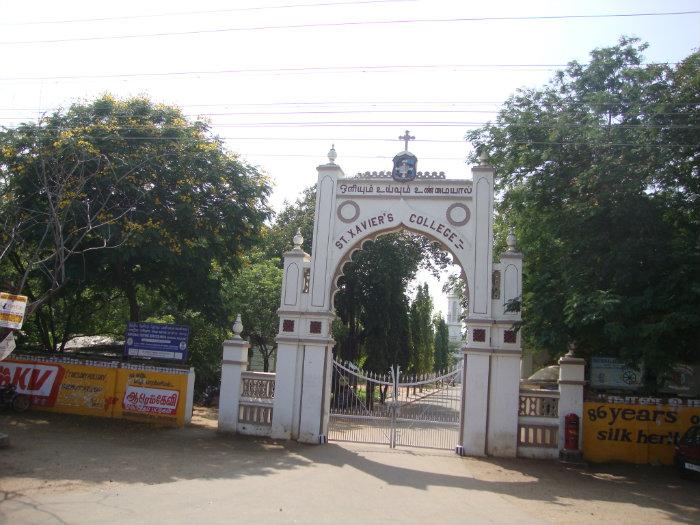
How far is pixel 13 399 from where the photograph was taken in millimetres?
15500

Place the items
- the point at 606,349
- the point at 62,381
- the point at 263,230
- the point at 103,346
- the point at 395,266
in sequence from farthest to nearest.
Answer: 1. the point at 395,266
2. the point at 103,346
3. the point at 263,230
4. the point at 62,381
5. the point at 606,349

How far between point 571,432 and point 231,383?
24.7 feet

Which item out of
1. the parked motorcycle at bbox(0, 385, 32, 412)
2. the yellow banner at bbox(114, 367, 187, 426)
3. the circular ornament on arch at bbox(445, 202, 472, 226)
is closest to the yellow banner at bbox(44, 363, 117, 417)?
the yellow banner at bbox(114, 367, 187, 426)

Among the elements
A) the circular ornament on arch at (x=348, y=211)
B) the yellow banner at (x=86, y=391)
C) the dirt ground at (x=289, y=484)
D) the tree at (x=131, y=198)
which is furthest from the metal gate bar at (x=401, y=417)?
the yellow banner at (x=86, y=391)

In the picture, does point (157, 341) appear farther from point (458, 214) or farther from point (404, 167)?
point (458, 214)

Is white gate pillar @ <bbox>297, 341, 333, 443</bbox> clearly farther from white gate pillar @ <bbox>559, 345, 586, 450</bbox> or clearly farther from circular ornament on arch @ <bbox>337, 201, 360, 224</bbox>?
white gate pillar @ <bbox>559, 345, 586, 450</bbox>

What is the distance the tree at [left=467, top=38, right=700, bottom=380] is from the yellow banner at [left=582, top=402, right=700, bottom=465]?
4.39 feet

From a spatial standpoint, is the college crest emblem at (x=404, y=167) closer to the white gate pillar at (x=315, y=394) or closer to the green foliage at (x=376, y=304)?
the white gate pillar at (x=315, y=394)

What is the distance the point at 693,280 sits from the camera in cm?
1086

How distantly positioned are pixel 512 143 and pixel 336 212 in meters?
4.76

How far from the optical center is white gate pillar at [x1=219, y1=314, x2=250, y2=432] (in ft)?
46.8

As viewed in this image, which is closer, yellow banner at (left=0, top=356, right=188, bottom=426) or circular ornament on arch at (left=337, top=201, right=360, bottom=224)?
circular ornament on arch at (left=337, top=201, right=360, bottom=224)

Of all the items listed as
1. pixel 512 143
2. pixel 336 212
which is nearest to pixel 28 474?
pixel 336 212

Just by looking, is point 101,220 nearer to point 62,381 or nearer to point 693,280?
point 62,381
